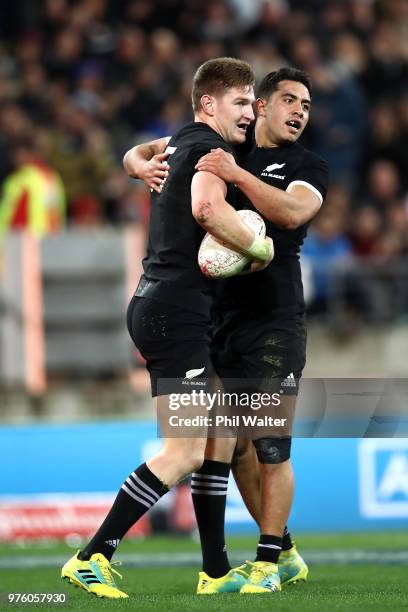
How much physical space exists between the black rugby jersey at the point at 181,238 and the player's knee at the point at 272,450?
742 mm

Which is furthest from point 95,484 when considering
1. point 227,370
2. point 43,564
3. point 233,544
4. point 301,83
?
point 301,83

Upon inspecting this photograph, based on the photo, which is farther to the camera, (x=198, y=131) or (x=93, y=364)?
(x=93, y=364)

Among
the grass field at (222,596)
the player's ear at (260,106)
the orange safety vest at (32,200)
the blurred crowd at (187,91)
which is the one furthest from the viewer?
the blurred crowd at (187,91)

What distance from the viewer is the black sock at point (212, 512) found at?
681 centimetres

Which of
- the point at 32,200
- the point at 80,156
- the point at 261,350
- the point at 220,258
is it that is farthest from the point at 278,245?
the point at 80,156

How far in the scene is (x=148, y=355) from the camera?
670 centimetres

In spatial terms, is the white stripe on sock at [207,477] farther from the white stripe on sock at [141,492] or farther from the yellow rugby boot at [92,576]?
the yellow rugby boot at [92,576]

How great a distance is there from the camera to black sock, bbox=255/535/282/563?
22.2 ft

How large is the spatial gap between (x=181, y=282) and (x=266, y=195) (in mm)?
574

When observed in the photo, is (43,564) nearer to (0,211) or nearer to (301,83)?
(301,83)

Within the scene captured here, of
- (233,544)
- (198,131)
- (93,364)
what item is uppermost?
(198,131)

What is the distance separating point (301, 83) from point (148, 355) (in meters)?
1.57

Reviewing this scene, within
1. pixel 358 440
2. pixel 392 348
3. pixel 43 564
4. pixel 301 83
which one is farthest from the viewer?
pixel 392 348

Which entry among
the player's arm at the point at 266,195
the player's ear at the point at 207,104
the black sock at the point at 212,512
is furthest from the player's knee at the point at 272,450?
the player's ear at the point at 207,104
